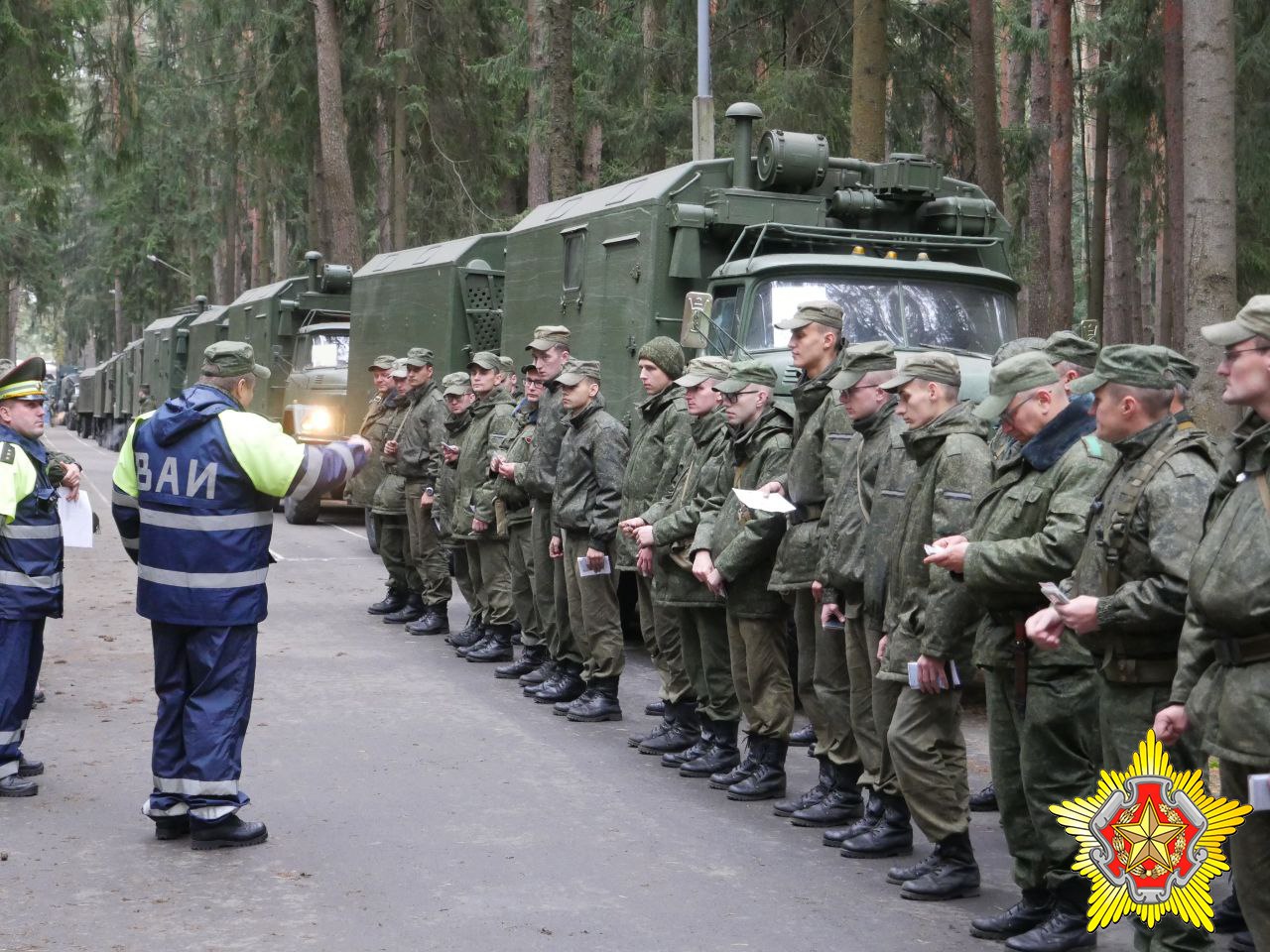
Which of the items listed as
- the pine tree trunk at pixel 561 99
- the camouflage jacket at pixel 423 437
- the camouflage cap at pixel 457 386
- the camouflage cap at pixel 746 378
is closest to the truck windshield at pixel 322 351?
the pine tree trunk at pixel 561 99

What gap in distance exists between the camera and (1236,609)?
4.18 meters

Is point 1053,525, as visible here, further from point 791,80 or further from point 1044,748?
point 791,80

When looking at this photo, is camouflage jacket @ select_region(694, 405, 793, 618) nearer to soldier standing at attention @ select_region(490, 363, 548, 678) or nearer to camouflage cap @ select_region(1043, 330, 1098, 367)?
camouflage cap @ select_region(1043, 330, 1098, 367)

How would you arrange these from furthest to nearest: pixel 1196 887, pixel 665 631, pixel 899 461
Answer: pixel 665 631 → pixel 899 461 → pixel 1196 887

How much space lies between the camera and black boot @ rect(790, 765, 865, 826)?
7473mm

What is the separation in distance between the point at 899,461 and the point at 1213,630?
249 centimetres

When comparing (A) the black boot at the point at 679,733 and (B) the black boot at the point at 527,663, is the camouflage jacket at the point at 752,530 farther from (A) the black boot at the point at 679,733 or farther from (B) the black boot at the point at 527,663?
(B) the black boot at the point at 527,663

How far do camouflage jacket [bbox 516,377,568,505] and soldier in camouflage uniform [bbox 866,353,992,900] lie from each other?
4.34 metres

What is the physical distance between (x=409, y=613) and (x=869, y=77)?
731 cm

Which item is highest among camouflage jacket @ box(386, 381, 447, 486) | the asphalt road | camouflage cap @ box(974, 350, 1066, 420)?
camouflage cap @ box(974, 350, 1066, 420)

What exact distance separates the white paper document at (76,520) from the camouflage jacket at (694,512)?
3.11 meters

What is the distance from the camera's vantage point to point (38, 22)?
2058 cm

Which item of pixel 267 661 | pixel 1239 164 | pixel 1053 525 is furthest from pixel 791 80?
pixel 1053 525

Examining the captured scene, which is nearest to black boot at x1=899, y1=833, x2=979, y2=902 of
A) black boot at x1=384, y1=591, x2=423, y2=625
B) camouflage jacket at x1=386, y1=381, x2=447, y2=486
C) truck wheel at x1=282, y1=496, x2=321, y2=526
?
camouflage jacket at x1=386, y1=381, x2=447, y2=486
